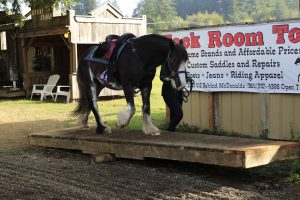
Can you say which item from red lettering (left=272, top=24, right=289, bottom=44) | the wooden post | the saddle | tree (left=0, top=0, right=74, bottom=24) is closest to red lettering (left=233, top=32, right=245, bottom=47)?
red lettering (left=272, top=24, right=289, bottom=44)

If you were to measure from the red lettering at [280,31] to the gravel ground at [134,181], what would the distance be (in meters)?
2.61

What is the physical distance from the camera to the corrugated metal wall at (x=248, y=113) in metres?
8.88

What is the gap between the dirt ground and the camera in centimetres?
575

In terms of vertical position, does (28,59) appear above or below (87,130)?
above

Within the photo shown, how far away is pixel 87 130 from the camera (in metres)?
9.19

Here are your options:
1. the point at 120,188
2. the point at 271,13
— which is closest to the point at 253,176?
the point at 120,188

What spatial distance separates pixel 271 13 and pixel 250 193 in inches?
4882

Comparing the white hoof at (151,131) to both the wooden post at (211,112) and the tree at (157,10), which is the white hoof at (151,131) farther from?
the tree at (157,10)

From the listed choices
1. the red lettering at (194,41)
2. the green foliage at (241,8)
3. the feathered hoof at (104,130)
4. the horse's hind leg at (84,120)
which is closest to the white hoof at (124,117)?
the feathered hoof at (104,130)

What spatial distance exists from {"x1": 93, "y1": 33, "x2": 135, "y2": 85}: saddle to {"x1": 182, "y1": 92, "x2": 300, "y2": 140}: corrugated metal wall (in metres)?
2.82

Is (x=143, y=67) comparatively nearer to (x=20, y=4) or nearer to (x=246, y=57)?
(x=246, y=57)

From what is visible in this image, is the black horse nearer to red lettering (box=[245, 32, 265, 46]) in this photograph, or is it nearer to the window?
red lettering (box=[245, 32, 265, 46])

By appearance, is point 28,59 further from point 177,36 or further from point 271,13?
point 271,13

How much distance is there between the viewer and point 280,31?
8703 millimetres
